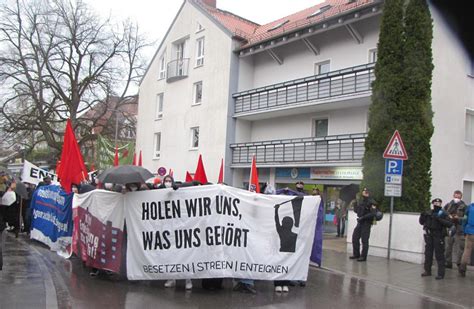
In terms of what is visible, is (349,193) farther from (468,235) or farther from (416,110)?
(468,235)

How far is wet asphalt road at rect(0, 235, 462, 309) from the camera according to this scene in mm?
7188

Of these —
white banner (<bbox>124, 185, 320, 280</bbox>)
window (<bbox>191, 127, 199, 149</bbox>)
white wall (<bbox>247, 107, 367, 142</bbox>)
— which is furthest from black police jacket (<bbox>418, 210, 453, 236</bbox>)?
window (<bbox>191, 127, 199, 149</bbox>)

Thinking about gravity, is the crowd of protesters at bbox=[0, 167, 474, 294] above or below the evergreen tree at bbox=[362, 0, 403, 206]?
below

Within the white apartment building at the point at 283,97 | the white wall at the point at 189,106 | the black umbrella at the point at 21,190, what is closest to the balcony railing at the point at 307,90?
the white apartment building at the point at 283,97

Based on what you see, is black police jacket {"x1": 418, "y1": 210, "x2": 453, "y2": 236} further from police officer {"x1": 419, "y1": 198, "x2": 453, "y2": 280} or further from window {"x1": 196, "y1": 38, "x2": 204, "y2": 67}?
window {"x1": 196, "y1": 38, "x2": 204, "y2": 67}

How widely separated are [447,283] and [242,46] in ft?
63.5

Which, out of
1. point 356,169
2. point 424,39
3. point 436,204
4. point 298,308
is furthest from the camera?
point 356,169

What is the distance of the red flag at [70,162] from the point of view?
10617mm

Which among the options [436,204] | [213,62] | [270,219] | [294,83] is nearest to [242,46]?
[213,62]

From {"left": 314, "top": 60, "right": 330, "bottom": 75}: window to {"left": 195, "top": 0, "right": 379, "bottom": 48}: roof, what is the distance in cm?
187

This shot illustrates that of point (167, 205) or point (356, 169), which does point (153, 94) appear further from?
point (167, 205)

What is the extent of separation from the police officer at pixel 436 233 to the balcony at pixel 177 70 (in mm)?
21972

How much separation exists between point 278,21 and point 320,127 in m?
8.73

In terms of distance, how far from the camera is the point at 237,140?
27.5 m
